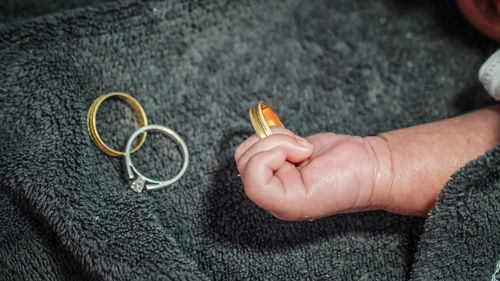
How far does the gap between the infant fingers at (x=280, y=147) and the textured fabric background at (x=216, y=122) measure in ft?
0.46

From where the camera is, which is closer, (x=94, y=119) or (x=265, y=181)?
(x=265, y=181)

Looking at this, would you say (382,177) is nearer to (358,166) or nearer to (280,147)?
(358,166)

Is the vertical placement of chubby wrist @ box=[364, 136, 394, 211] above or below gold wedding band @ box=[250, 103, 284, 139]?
below

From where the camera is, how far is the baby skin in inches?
20.7

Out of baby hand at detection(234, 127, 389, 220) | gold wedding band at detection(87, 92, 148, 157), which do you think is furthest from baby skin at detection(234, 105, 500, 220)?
gold wedding band at detection(87, 92, 148, 157)

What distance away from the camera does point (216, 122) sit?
2.40 ft

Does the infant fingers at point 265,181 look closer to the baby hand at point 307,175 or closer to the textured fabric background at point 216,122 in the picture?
the baby hand at point 307,175

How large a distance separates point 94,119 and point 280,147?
30cm

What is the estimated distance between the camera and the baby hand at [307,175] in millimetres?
519

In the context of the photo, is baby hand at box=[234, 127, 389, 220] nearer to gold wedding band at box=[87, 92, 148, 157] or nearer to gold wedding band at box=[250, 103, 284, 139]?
gold wedding band at box=[250, 103, 284, 139]

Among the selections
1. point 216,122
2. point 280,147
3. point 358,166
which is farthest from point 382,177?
point 216,122

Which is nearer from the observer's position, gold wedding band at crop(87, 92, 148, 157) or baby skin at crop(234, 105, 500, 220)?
baby skin at crop(234, 105, 500, 220)

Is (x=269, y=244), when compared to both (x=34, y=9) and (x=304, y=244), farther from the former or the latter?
(x=34, y=9)

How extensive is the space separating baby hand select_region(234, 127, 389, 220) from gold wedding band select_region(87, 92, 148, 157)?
0.66 ft
